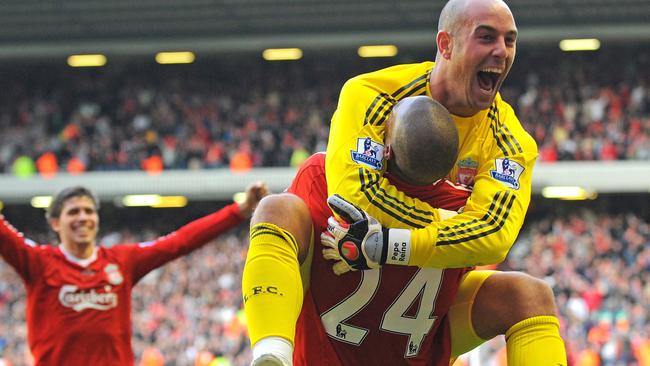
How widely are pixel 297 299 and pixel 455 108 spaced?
95 cm

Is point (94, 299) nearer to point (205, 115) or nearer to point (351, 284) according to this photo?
point (351, 284)

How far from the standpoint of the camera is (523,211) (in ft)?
13.2

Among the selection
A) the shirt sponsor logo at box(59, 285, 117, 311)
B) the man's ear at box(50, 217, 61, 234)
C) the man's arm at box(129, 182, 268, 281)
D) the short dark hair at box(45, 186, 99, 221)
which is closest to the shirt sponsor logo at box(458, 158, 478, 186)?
the man's arm at box(129, 182, 268, 281)

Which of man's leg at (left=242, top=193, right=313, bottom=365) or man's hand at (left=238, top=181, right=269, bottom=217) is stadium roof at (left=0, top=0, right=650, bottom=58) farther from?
man's leg at (left=242, top=193, right=313, bottom=365)

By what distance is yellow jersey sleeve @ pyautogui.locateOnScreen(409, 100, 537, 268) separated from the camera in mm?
3838

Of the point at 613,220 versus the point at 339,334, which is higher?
the point at 613,220

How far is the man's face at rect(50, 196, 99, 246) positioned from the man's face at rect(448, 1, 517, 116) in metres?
3.01

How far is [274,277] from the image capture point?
3.76 metres

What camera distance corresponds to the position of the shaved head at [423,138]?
12.5 feet

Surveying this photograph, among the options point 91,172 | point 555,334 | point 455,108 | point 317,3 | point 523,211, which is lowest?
point 555,334

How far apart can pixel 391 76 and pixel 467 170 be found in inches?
18.0

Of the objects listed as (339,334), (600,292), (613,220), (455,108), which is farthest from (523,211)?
(613,220)

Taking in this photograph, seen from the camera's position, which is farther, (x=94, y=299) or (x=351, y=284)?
(x=94, y=299)

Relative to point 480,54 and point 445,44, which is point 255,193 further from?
point 480,54
